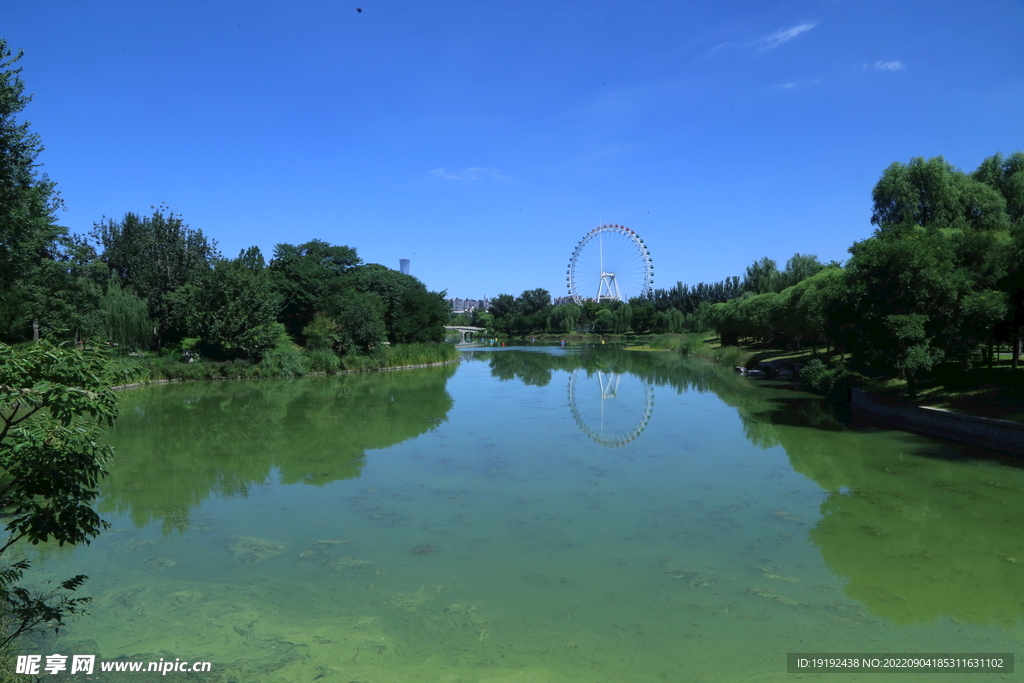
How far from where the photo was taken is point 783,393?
27922mm

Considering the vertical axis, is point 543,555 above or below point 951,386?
below

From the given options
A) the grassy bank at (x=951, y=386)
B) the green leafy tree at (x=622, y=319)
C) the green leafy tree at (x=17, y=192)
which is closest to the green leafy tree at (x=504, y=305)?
the green leafy tree at (x=622, y=319)

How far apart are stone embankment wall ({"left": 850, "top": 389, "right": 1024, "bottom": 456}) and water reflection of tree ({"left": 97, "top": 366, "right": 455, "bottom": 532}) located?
46.1 feet

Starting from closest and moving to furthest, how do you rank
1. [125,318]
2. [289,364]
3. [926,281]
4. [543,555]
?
1. [543,555]
2. [926,281]
3. [125,318]
4. [289,364]

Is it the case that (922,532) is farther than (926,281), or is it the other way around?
(926,281)

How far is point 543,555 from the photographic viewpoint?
8875 millimetres

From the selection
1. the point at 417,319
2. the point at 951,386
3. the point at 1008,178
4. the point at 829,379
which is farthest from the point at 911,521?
the point at 417,319

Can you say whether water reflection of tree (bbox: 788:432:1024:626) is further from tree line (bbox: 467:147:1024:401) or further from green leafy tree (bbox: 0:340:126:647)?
green leafy tree (bbox: 0:340:126:647)

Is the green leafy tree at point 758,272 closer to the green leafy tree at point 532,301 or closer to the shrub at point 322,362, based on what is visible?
the shrub at point 322,362

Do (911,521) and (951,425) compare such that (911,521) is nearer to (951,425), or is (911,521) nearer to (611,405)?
Result: (951,425)

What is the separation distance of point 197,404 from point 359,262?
3479 cm

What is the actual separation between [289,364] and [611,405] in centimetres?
1992

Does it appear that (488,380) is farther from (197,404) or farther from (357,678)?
(357,678)

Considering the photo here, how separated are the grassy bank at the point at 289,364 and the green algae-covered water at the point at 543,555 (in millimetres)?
15231
